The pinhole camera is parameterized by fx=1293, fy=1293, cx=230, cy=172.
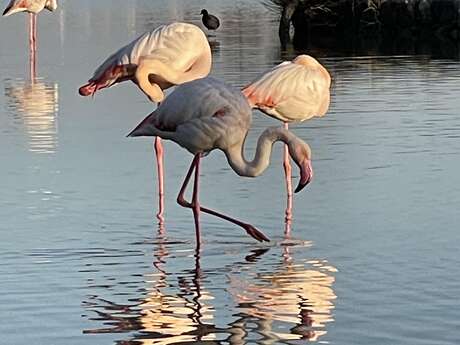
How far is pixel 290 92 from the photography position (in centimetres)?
977

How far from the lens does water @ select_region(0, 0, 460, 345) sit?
6.17 m

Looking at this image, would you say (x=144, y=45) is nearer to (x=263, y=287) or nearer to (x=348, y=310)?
(x=263, y=287)

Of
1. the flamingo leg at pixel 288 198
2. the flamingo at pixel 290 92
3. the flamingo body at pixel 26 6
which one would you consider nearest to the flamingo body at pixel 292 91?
the flamingo at pixel 290 92

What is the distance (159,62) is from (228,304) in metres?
3.73

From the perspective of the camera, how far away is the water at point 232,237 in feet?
20.2

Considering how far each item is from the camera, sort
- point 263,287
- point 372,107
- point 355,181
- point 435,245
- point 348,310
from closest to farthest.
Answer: point 348,310 → point 263,287 → point 435,245 → point 355,181 → point 372,107

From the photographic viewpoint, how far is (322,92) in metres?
10.0

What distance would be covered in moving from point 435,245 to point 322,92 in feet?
8.39

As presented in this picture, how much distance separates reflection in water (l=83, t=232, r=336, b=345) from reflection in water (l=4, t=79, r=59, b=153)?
490 cm

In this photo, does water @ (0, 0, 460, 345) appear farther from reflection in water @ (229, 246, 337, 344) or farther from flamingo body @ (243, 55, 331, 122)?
flamingo body @ (243, 55, 331, 122)

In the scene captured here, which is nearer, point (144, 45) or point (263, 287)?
point (263, 287)

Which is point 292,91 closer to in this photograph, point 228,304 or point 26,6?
point 228,304

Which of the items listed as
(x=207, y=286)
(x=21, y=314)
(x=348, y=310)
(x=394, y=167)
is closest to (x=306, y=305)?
(x=348, y=310)

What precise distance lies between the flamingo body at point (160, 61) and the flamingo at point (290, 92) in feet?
1.78
